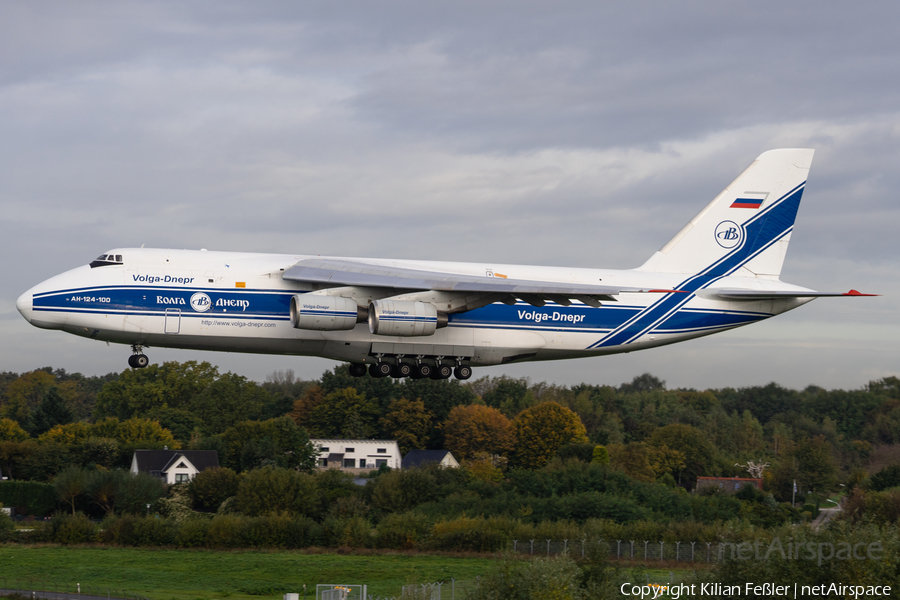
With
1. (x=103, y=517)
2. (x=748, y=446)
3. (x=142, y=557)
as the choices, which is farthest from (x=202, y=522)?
(x=748, y=446)

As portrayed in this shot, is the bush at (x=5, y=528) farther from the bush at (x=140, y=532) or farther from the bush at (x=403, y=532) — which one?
the bush at (x=403, y=532)

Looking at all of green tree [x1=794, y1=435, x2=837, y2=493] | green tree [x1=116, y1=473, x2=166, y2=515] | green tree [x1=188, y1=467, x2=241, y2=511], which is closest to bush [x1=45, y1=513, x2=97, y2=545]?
green tree [x1=116, y1=473, x2=166, y2=515]

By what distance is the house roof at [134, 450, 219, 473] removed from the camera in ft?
215

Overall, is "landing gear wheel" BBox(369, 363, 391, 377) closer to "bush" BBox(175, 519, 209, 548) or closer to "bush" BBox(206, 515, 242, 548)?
"bush" BBox(206, 515, 242, 548)

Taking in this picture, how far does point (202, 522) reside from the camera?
50.6 meters

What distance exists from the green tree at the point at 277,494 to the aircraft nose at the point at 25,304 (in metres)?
31.9

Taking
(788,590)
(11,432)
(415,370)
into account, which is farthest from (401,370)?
(11,432)

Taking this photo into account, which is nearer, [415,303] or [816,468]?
[415,303]

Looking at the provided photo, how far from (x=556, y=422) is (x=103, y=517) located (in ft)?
120

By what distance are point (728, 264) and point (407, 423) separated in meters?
58.0

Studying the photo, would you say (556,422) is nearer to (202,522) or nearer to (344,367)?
(344,367)

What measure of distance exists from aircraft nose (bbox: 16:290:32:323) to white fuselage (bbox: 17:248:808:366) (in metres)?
0.02

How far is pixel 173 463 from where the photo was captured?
65.5 meters

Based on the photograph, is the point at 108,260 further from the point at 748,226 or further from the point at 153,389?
the point at 153,389
